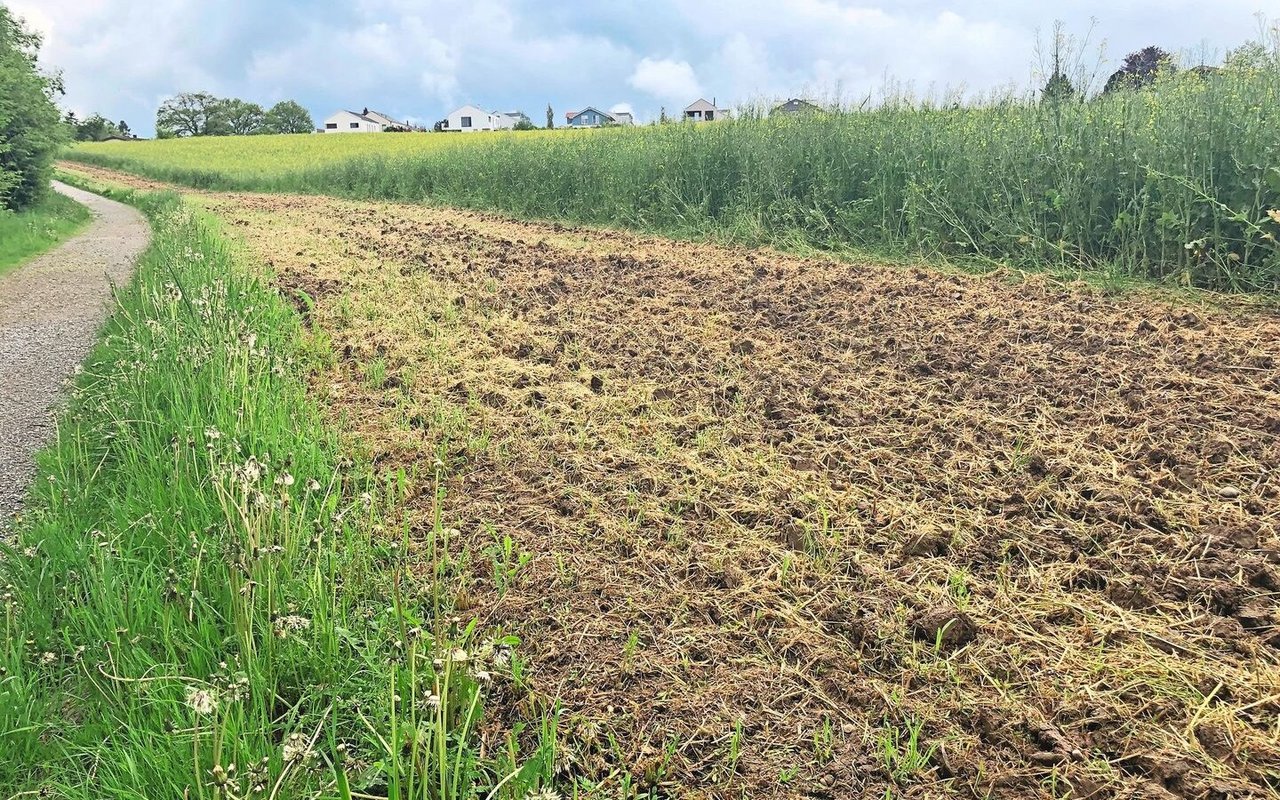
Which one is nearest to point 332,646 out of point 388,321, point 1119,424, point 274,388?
point 274,388

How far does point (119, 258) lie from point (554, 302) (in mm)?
8464

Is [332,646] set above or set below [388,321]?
below

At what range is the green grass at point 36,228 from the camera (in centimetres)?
1106

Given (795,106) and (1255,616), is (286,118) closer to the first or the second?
(795,106)

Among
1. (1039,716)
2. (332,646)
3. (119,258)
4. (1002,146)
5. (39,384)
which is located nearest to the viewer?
(1039,716)

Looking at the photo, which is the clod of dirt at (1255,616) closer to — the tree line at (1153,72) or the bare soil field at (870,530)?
the bare soil field at (870,530)

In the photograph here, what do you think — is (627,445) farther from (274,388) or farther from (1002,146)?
(1002,146)

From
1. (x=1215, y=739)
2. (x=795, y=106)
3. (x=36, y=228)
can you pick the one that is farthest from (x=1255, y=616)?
(x=36, y=228)

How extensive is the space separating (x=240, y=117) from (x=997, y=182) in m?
90.2

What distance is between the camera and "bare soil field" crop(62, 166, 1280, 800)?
1.87 metres

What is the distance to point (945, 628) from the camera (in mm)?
2182

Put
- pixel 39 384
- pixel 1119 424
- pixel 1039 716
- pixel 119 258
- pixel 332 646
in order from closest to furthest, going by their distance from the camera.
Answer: pixel 1039 716, pixel 332 646, pixel 1119 424, pixel 39 384, pixel 119 258

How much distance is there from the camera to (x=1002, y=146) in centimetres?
744

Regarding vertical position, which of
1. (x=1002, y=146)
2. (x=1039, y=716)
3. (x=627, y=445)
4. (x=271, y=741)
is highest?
(x=1002, y=146)
